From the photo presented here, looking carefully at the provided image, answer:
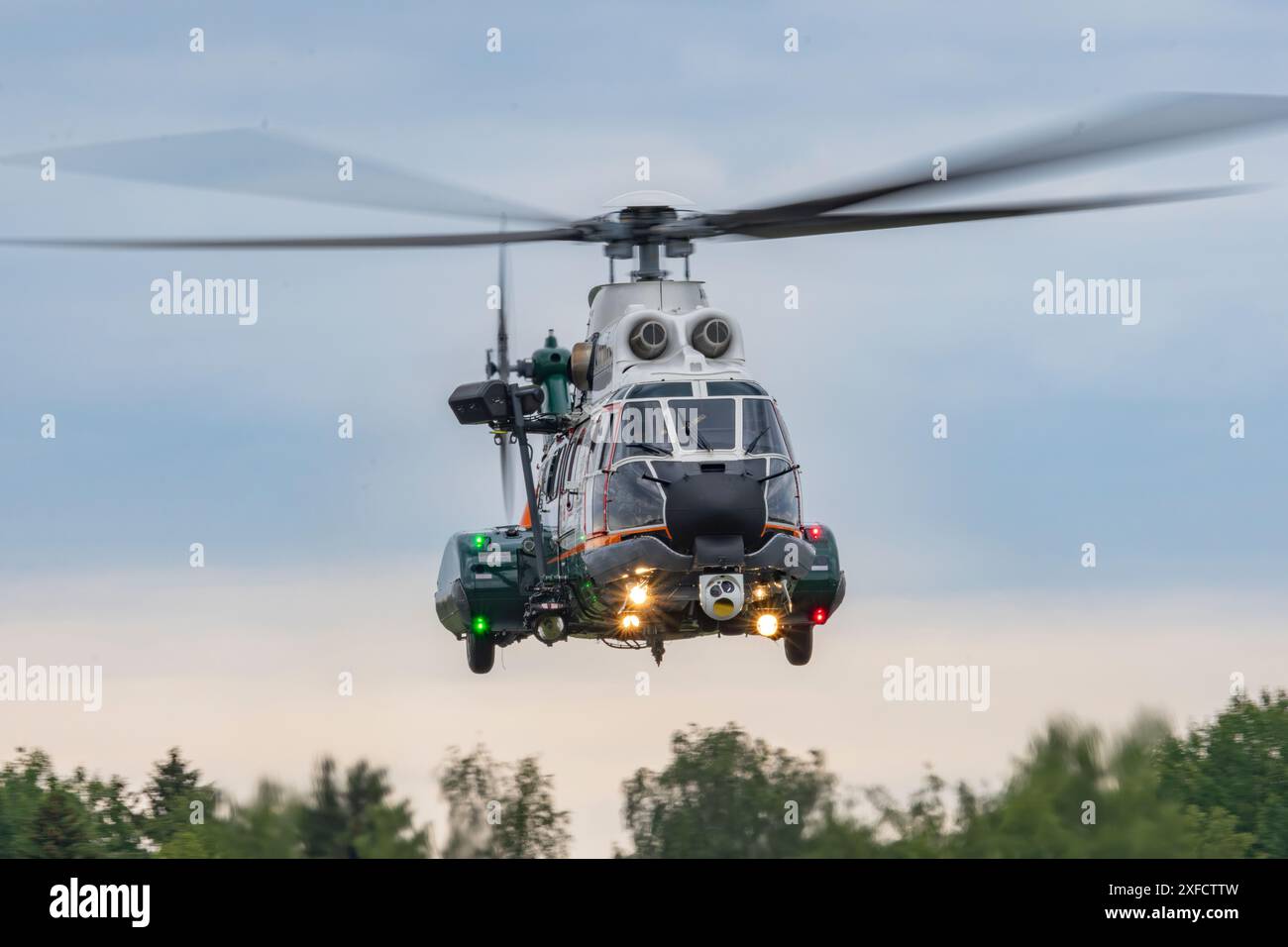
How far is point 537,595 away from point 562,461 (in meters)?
1.95

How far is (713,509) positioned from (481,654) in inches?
240

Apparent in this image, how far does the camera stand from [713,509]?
26828 millimetres

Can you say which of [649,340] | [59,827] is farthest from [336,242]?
[59,827]

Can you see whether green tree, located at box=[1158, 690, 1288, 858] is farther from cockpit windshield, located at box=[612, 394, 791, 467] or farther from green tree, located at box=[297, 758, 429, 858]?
cockpit windshield, located at box=[612, 394, 791, 467]

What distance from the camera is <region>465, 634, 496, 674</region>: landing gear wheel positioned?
31828 millimetres

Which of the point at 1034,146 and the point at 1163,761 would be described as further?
the point at 1163,761

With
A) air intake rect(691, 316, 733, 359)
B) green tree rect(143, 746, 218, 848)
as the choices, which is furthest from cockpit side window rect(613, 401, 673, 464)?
green tree rect(143, 746, 218, 848)

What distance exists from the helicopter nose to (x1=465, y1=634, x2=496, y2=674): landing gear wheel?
5562mm

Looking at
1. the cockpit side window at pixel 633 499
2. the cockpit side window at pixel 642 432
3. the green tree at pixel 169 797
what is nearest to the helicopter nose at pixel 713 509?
the cockpit side window at pixel 633 499

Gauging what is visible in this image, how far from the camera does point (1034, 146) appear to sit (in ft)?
86.1

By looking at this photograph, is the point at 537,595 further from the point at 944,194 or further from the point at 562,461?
the point at 944,194

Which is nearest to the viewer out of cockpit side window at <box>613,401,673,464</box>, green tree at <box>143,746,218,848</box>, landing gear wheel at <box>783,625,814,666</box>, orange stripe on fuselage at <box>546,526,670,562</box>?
orange stripe on fuselage at <box>546,526,670,562</box>

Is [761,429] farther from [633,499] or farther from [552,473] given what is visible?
[552,473]
